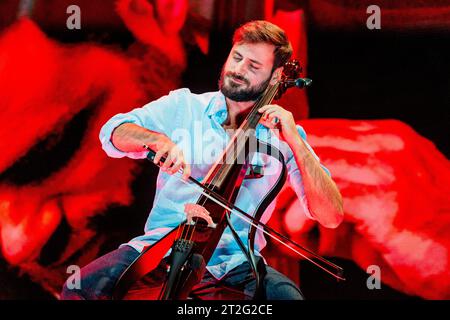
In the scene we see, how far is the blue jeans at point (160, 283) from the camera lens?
1.76 meters

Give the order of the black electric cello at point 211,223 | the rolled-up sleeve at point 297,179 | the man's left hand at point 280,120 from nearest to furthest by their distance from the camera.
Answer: the black electric cello at point 211,223 < the man's left hand at point 280,120 < the rolled-up sleeve at point 297,179

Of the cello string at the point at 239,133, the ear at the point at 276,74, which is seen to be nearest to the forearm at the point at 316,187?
the cello string at the point at 239,133

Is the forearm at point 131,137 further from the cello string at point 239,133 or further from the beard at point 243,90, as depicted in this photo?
the beard at point 243,90

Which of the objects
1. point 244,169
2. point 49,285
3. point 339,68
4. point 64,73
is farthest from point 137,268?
point 339,68

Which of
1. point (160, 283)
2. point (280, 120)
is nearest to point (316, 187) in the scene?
point (280, 120)

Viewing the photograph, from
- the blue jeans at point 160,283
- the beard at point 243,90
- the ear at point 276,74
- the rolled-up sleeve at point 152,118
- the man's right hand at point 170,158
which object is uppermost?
the ear at point 276,74

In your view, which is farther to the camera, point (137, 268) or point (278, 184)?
point (278, 184)

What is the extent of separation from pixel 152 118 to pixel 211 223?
50 centimetres

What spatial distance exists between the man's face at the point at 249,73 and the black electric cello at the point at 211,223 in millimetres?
78

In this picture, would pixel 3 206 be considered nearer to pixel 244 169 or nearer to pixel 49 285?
pixel 49 285
